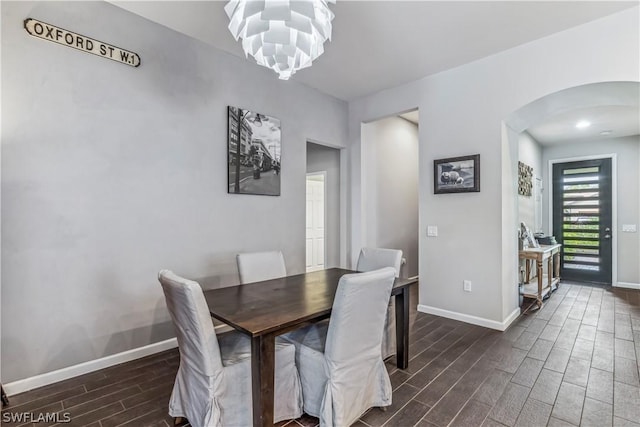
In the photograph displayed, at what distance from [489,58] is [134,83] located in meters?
3.58

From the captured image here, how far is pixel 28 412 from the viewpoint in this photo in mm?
1896

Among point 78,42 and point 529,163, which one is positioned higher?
point 78,42

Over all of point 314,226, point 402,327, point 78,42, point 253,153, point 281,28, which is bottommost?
point 402,327

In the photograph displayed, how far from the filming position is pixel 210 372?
60.0 inches

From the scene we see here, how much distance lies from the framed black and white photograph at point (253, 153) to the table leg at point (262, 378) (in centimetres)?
208

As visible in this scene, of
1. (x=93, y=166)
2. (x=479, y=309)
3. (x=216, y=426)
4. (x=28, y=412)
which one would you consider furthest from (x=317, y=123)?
(x=28, y=412)

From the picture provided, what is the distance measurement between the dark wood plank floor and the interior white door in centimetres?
280

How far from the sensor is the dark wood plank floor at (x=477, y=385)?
6.04 ft

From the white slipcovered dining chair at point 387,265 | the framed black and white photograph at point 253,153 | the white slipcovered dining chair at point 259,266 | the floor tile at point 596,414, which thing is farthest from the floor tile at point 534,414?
the framed black and white photograph at point 253,153

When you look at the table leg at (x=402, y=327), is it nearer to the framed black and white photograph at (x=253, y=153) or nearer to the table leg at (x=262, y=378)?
the table leg at (x=262, y=378)

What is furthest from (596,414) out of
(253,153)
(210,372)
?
(253,153)

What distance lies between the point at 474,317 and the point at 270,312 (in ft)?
8.92

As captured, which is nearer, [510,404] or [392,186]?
[510,404]

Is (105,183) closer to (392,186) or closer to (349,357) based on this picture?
(349,357)
